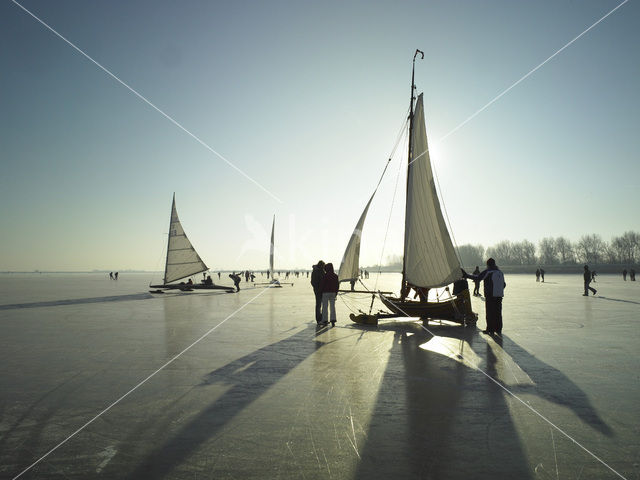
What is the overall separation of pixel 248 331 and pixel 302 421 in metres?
6.63

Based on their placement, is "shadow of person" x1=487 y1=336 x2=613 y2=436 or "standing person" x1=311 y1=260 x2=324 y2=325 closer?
"shadow of person" x1=487 y1=336 x2=613 y2=436

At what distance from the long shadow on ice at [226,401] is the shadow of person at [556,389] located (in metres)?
3.65

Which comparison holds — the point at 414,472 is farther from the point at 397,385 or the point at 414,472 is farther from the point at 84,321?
the point at 84,321

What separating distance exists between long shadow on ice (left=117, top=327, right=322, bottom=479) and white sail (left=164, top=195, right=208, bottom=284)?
2742 centimetres

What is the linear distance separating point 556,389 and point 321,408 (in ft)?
11.2

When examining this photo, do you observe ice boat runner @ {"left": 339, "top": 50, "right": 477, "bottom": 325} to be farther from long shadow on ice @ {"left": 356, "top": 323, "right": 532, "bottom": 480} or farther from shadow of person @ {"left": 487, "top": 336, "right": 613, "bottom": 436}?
long shadow on ice @ {"left": 356, "top": 323, "right": 532, "bottom": 480}

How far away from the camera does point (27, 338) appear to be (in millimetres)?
9328

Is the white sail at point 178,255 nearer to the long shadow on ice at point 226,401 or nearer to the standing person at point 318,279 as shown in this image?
the standing person at point 318,279

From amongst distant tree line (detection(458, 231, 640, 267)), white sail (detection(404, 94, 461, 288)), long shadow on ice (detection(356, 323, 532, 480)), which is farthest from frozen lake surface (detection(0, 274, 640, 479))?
distant tree line (detection(458, 231, 640, 267))

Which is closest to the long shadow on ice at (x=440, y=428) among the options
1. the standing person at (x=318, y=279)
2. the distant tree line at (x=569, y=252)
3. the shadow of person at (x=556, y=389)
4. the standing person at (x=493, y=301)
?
the shadow of person at (x=556, y=389)

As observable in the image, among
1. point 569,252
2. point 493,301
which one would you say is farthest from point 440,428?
point 569,252

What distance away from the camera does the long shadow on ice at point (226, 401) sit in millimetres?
3104

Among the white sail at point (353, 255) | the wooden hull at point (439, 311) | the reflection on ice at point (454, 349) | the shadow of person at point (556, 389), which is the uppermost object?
the white sail at point (353, 255)

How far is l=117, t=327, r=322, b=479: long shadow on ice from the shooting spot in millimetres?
3104
